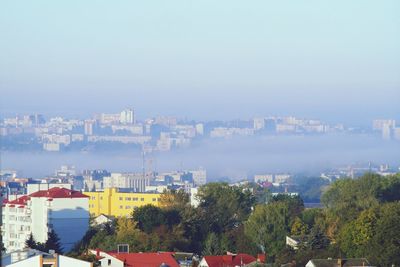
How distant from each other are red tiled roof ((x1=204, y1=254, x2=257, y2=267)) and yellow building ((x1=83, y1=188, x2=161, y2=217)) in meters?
21.1

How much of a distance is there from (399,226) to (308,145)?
81.8m

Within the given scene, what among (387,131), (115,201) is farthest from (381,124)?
(115,201)

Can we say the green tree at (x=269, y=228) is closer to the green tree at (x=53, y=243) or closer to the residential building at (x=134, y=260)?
the green tree at (x=53, y=243)

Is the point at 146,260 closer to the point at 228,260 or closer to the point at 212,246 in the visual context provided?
the point at 228,260

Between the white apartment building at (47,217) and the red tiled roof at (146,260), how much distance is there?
8807 millimetres

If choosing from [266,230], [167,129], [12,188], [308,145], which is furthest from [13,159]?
[266,230]

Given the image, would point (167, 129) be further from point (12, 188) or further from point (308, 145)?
point (12, 188)

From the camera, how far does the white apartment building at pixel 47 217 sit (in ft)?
88.3

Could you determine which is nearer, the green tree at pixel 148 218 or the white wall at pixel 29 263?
the white wall at pixel 29 263

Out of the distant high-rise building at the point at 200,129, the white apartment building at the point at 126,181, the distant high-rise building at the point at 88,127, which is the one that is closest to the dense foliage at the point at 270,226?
the white apartment building at the point at 126,181

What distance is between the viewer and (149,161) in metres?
96.8

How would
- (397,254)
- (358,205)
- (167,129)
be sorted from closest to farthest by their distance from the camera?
(397,254) < (358,205) < (167,129)

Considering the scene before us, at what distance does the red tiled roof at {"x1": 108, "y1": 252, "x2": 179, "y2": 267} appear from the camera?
16.9 m

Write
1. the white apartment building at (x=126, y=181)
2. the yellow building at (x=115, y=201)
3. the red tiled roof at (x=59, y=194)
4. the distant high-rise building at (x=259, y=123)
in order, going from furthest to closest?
the distant high-rise building at (x=259, y=123) < the white apartment building at (x=126, y=181) < the yellow building at (x=115, y=201) < the red tiled roof at (x=59, y=194)
